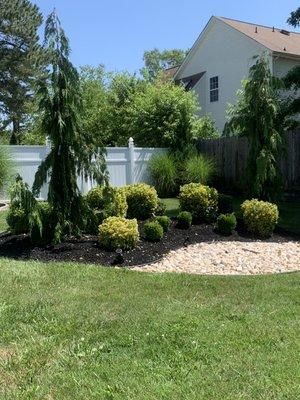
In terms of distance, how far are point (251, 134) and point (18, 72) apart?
19109mm

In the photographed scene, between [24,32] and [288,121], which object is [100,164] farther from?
[24,32]

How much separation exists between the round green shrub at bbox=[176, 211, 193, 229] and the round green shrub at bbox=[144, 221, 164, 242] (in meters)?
1.00

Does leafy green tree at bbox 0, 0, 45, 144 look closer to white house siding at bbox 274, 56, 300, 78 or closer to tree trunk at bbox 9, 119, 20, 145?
tree trunk at bbox 9, 119, 20, 145

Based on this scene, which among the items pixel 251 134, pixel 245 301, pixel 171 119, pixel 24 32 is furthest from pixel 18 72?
pixel 245 301

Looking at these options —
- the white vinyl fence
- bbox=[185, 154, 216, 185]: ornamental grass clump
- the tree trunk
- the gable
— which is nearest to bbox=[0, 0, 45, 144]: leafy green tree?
the tree trunk

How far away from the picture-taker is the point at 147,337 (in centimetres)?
407

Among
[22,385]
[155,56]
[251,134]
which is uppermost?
[155,56]

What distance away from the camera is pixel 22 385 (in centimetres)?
333

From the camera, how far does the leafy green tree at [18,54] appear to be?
2533 cm

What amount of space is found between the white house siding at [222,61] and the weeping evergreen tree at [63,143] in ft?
55.2

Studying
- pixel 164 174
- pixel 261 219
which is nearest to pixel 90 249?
pixel 261 219

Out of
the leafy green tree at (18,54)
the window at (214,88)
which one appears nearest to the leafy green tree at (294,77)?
the window at (214,88)

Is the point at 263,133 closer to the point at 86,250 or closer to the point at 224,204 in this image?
the point at 224,204

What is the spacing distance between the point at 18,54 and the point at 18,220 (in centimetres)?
2044
